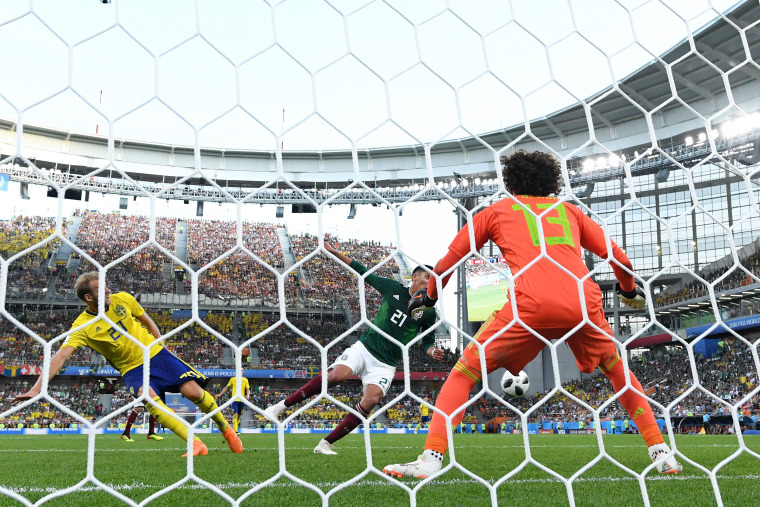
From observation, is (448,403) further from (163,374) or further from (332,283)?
(332,283)

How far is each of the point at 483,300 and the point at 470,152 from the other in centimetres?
682

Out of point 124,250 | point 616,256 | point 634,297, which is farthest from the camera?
point 124,250

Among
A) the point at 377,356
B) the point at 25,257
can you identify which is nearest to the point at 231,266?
the point at 25,257

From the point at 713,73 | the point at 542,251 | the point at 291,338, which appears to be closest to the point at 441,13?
the point at 542,251

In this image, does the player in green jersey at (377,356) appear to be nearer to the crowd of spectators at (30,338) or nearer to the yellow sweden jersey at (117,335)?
the yellow sweden jersey at (117,335)

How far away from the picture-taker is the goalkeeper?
2.59 m

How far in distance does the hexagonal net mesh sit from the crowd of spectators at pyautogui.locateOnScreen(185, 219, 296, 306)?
0.12 m

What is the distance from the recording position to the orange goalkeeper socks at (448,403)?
261cm

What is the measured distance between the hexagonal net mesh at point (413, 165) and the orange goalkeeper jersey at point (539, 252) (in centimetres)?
3

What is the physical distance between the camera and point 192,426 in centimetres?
197

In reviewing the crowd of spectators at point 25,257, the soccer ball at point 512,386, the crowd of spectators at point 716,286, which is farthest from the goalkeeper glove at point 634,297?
the crowd of spectators at point 25,257

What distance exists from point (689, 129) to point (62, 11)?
22.6 meters

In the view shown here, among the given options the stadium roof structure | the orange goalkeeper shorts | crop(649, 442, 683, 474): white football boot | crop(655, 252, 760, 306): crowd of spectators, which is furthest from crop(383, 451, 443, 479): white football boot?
crop(655, 252, 760, 306): crowd of spectators

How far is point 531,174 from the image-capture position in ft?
10.00
